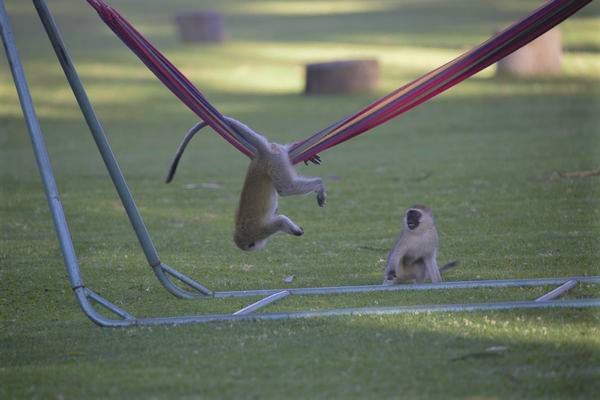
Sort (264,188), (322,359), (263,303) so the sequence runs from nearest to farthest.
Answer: (322,359) < (263,303) < (264,188)

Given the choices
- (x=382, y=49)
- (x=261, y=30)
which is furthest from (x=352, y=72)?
(x=261, y=30)

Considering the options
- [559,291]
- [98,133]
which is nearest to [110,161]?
[98,133]

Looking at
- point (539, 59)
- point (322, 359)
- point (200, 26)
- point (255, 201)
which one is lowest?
point (322, 359)

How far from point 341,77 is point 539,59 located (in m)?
4.34

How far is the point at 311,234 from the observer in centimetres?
1059

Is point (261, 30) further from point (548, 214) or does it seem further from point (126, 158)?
point (548, 214)

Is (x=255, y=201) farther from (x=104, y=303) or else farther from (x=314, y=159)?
(x=104, y=303)

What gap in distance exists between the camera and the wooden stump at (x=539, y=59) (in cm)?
2245

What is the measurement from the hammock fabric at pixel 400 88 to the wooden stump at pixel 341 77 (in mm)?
14526

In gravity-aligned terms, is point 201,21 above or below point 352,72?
A: above

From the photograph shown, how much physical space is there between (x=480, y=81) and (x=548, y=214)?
12.5m

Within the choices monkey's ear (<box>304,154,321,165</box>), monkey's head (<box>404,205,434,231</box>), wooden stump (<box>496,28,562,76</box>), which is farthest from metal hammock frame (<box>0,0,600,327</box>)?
wooden stump (<box>496,28,562,76</box>)

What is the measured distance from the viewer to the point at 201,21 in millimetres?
29844

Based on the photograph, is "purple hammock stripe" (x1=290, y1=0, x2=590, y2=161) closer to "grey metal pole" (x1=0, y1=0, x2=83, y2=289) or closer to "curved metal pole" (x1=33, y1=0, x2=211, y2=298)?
"curved metal pole" (x1=33, y1=0, x2=211, y2=298)
